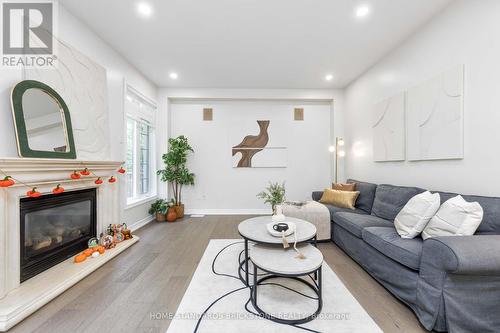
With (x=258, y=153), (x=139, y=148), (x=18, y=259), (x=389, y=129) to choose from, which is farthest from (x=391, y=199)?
(x=139, y=148)

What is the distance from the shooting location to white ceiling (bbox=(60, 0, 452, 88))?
7.24 feet

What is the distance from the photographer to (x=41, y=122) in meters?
1.98

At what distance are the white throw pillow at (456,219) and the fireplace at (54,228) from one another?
3.68 meters

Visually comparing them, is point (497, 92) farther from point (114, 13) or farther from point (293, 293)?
point (114, 13)

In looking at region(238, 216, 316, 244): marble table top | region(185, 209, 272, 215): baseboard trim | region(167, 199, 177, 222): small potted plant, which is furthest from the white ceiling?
region(185, 209, 272, 215): baseboard trim

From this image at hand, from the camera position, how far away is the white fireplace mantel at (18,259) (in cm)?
156

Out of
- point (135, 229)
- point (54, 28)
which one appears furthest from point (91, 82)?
point (135, 229)

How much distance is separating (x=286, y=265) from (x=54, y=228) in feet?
8.30

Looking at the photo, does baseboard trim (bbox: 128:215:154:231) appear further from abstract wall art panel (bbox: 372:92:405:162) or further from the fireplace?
abstract wall art panel (bbox: 372:92:405:162)

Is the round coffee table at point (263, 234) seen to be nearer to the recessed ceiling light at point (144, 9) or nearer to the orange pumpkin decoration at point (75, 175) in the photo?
the orange pumpkin decoration at point (75, 175)

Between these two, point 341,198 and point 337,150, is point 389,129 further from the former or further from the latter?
point 337,150

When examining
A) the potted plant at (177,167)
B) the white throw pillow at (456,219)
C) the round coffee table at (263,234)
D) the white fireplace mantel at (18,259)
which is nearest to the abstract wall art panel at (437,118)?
the white throw pillow at (456,219)

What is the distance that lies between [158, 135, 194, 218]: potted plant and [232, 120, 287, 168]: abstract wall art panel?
3.61 feet

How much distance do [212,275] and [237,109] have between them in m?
3.62
